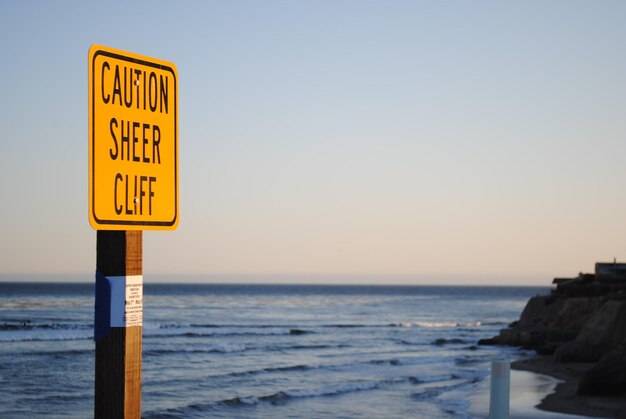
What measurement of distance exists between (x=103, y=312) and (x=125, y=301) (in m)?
0.11

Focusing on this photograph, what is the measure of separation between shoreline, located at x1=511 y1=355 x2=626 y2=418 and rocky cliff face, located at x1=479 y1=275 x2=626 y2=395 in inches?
18.6

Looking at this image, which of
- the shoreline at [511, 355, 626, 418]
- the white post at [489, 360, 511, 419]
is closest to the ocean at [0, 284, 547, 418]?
the shoreline at [511, 355, 626, 418]

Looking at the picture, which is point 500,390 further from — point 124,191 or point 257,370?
point 257,370

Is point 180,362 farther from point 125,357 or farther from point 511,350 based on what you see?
point 125,357

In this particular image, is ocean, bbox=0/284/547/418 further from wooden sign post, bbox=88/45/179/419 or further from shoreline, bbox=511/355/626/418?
wooden sign post, bbox=88/45/179/419

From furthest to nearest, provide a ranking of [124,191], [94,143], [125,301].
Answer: [125,301] → [124,191] → [94,143]

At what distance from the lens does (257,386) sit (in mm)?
29734

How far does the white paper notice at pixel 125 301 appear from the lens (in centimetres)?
389

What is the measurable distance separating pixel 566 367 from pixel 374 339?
21531 millimetres

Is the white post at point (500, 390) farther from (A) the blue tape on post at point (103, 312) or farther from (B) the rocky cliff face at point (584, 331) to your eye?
(B) the rocky cliff face at point (584, 331)

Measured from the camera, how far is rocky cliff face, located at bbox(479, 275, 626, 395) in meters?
22.8

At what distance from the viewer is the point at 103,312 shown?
12.7 ft

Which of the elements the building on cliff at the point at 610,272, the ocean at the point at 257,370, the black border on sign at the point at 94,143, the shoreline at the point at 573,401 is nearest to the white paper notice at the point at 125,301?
the black border on sign at the point at 94,143

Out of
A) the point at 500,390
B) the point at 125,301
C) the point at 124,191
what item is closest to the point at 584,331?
the point at 500,390
